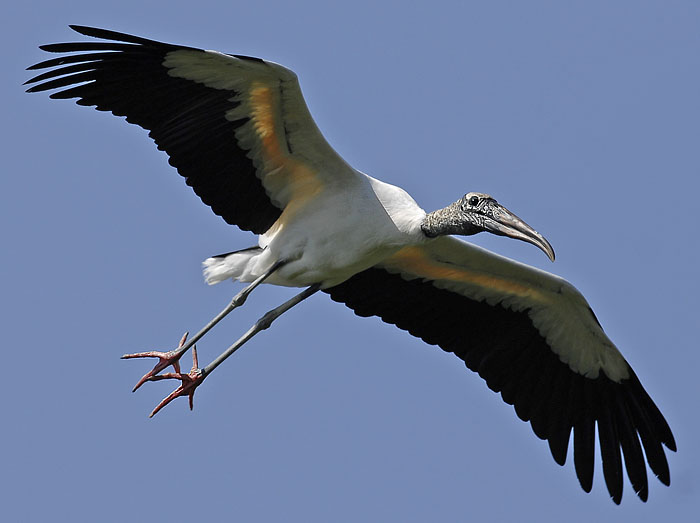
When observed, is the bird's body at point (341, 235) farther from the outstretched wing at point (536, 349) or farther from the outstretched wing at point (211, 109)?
the outstretched wing at point (536, 349)

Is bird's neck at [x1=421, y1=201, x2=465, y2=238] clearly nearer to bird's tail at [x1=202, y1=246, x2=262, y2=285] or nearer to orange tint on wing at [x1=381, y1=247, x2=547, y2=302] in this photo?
orange tint on wing at [x1=381, y1=247, x2=547, y2=302]

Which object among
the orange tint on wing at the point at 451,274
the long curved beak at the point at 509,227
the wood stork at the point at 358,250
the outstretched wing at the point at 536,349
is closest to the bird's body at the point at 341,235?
the wood stork at the point at 358,250

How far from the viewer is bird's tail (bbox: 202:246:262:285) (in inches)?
488

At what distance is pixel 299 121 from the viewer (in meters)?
11.5

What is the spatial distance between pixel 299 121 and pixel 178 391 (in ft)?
8.32

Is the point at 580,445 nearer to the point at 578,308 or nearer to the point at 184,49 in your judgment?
the point at 578,308

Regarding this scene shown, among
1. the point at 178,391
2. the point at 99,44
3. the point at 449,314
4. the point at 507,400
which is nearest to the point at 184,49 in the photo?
the point at 99,44

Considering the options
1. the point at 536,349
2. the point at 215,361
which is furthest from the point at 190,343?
the point at 536,349

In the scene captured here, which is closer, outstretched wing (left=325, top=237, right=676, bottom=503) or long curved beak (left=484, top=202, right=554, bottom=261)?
long curved beak (left=484, top=202, right=554, bottom=261)

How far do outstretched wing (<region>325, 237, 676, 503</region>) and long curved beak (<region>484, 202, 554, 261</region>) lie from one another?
1528mm

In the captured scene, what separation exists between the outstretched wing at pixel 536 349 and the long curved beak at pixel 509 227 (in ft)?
5.01

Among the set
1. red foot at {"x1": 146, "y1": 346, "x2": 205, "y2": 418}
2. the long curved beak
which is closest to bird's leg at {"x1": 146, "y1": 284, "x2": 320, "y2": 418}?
red foot at {"x1": 146, "y1": 346, "x2": 205, "y2": 418}

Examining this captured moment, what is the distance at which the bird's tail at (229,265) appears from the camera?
12383 millimetres

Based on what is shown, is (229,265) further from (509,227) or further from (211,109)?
(509,227)
